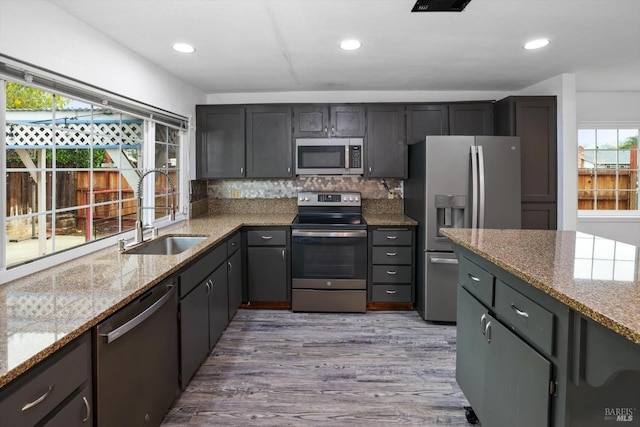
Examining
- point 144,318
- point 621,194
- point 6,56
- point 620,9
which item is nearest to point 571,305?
point 144,318

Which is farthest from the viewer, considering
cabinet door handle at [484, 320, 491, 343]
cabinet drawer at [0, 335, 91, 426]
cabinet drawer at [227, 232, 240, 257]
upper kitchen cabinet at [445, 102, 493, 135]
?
upper kitchen cabinet at [445, 102, 493, 135]

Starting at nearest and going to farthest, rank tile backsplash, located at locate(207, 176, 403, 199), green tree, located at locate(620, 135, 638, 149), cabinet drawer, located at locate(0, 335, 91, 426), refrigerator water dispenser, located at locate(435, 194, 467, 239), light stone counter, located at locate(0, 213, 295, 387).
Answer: cabinet drawer, located at locate(0, 335, 91, 426) → light stone counter, located at locate(0, 213, 295, 387) → refrigerator water dispenser, located at locate(435, 194, 467, 239) → tile backsplash, located at locate(207, 176, 403, 199) → green tree, located at locate(620, 135, 638, 149)

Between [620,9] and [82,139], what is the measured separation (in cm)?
328

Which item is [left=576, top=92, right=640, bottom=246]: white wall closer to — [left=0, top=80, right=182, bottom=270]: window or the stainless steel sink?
the stainless steel sink

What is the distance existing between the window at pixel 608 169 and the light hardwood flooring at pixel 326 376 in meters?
2.87

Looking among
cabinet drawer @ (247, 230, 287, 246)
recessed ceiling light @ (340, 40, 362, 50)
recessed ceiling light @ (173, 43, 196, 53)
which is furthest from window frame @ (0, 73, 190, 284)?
recessed ceiling light @ (340, 40, 362, 50)

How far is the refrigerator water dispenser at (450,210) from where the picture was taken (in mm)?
3412

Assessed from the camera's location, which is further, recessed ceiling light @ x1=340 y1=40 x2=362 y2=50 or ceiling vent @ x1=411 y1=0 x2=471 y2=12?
recessed ceiling light @ x1=340 y1=40 x2=362 y2=50

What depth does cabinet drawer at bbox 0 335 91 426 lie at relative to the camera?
992 millimetres

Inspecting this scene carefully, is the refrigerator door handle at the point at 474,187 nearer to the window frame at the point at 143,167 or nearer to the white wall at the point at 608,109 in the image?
the white wall at the point at 608,109

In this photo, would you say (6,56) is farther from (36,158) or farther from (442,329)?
(442,329)

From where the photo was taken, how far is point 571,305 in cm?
111

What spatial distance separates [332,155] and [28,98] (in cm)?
259

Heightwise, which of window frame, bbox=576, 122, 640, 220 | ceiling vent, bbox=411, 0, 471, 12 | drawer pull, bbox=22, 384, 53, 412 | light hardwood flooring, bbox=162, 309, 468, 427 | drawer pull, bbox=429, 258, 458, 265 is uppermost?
ceiling vent, bbox=411, 0, 471, 12
